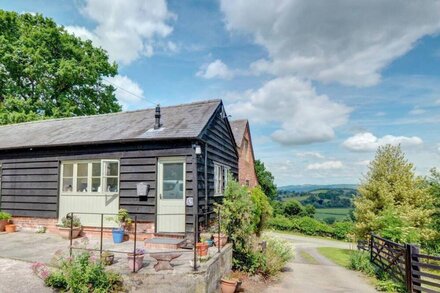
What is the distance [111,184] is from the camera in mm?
10773

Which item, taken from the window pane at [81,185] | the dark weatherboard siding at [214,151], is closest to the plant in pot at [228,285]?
the dark weatherboard siding at [214,151]

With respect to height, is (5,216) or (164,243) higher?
(5,216)

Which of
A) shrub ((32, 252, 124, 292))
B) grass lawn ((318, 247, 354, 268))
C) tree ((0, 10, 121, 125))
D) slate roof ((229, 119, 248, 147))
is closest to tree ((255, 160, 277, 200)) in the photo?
slate roof ((229, 119, 248, 147))

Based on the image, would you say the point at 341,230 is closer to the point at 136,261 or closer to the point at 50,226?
the point at 50,226

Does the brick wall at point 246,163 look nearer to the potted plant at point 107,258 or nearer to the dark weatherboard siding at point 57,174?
the dark weatherboard siding at point 57,174

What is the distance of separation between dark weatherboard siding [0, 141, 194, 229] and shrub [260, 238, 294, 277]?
10.4 ft

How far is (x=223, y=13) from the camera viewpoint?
11.4 metres

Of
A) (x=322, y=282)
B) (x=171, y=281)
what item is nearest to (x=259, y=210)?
(x=322, y=282)

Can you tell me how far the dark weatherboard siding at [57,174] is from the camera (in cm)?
997

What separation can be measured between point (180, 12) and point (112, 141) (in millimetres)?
5423

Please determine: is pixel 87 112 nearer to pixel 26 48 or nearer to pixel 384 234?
pixel 26 48

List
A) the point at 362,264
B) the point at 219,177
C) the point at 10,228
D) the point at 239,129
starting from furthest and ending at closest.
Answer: the point at 239,129 → the point at 362,264 → the point at 219,177 → the point at 10,228

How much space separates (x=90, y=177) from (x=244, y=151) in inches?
678

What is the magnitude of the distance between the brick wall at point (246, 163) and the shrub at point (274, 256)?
11.0 metres
